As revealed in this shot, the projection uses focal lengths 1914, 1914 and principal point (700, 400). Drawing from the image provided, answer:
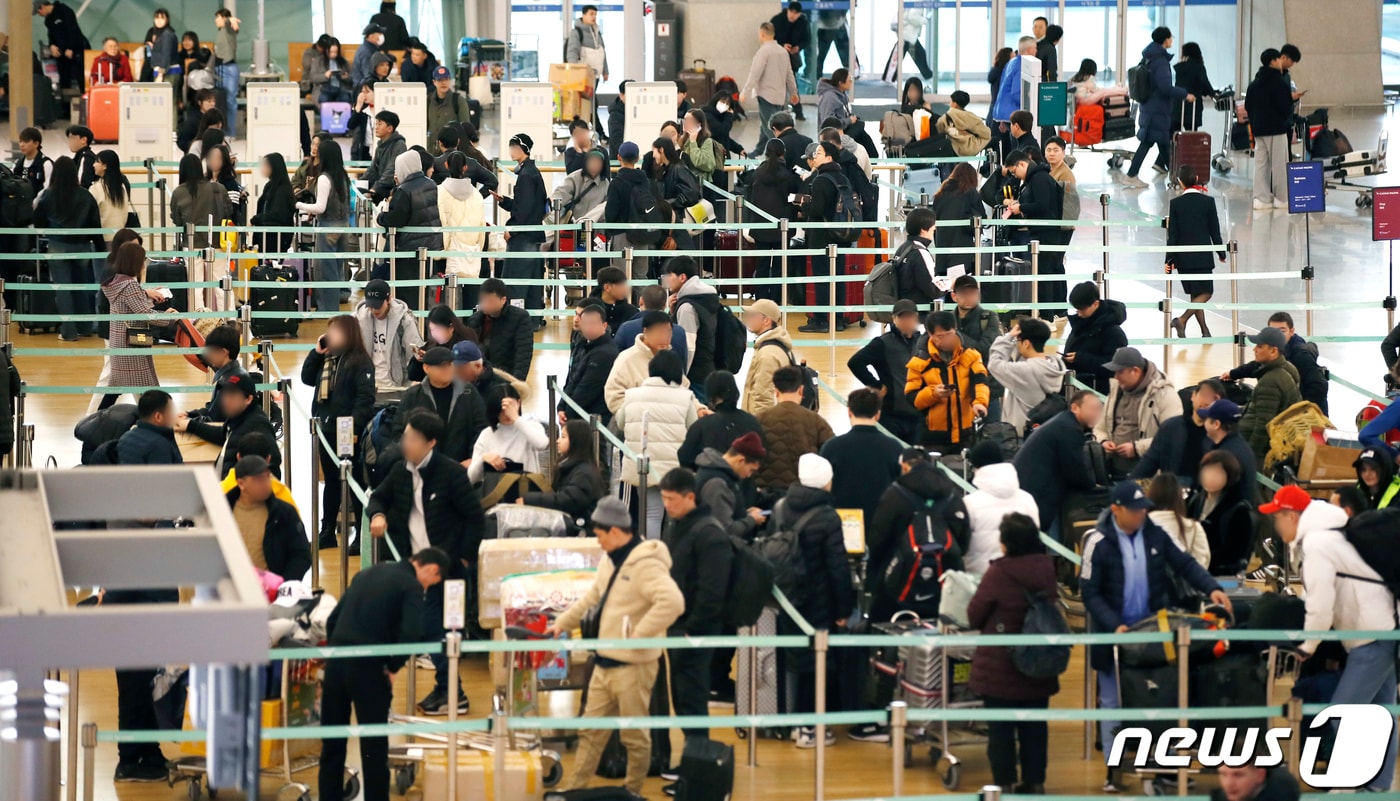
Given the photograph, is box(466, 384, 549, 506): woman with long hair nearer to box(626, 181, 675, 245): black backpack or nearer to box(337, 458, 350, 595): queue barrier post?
box(337, 458, 350, 595): queue barrier post

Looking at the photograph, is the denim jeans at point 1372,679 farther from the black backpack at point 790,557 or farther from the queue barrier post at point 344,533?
the queue barrier post at point 344,533

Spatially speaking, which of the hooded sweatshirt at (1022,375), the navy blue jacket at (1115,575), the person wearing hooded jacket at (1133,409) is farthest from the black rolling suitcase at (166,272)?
the navy blue jacket at (1115,575)

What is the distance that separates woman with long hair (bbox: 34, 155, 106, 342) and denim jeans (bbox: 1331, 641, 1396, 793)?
11.3 meters

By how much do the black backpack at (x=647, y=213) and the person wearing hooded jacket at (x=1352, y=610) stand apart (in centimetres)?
896

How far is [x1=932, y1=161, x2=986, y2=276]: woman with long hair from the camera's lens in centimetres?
1683

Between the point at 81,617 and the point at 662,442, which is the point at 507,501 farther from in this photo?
the point at 81,617

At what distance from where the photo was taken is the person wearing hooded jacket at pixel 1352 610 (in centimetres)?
814

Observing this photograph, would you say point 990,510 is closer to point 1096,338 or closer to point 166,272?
point 1096,338

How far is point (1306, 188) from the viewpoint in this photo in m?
17.1

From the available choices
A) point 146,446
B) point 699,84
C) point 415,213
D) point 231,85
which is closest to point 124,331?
point 146,446

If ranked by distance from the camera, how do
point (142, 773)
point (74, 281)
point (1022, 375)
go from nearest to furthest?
1. point (142, 773)
2. point (1022, 375)
3. point (74, 281)

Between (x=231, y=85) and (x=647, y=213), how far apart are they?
15.6m

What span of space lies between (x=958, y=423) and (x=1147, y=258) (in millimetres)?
10690

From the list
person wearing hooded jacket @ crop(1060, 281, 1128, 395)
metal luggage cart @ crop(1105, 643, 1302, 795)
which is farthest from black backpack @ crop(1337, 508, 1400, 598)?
person wearing hooded jacket @ crop(1060, 281, 1128, 395)
